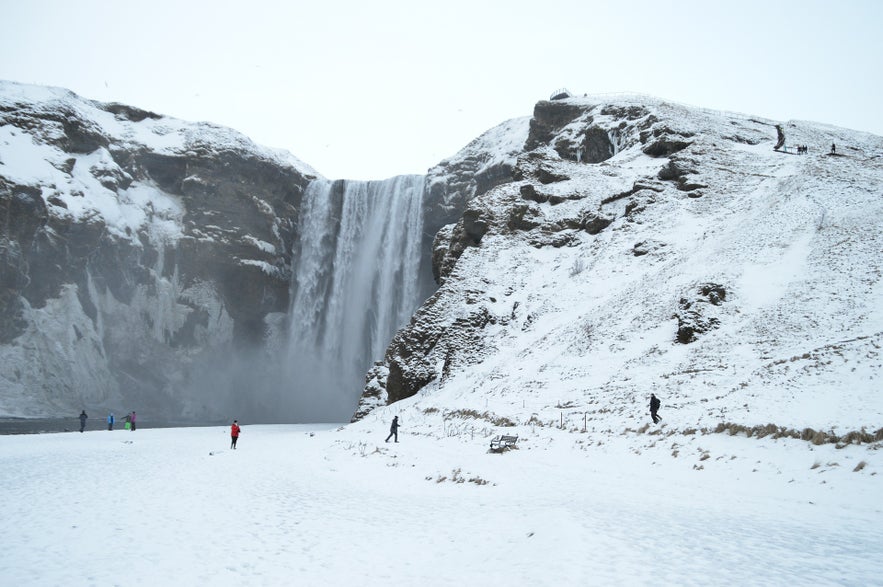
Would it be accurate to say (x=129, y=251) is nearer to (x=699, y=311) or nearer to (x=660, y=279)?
(x=660, y=279)

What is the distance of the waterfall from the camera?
193ft

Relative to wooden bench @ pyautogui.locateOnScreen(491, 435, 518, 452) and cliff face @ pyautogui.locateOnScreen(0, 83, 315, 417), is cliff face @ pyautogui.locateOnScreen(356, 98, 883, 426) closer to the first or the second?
wooden bench @ pyautogui.locateOnScreen(491, 435, 518, 452)

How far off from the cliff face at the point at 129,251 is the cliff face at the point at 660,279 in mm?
30675

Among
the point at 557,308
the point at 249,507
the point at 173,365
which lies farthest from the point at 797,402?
the point at 173,365

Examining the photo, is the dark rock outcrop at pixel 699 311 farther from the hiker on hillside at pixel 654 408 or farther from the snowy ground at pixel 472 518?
the snowy ground at pixel 472 518

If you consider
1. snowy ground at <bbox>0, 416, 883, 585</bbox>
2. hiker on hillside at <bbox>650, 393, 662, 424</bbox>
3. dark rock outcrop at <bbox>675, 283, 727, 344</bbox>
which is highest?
dark rock outcrop at <bbox>675, 283, 727, 344</bbox>

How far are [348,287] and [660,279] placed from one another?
39149 mm

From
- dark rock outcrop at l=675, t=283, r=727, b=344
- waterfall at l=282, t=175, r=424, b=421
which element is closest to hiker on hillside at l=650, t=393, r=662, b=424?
dark rock outcrop at l=675, t=283, r=727, b=344

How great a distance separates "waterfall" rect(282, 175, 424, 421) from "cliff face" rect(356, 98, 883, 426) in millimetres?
12358

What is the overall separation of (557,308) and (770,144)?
34.5 m

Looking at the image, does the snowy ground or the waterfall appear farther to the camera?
the waterfall

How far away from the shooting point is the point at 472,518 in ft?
32.1

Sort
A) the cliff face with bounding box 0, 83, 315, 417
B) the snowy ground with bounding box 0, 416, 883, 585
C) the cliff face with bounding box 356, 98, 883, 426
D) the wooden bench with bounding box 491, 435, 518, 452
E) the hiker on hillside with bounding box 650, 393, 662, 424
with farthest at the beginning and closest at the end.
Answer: the cliff face with bounding box 0, 83, 315, 417, the cliff face with bounding box 356, 98, 883, 426, the wooden bench with bounding box 491, 435, 518, 452, the hiker on hillside with bounding box 650, 393, 662, 424, the snowy ground with bounding box 0, 416, 883, 585

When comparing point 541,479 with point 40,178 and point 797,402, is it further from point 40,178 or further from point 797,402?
point 40,178
